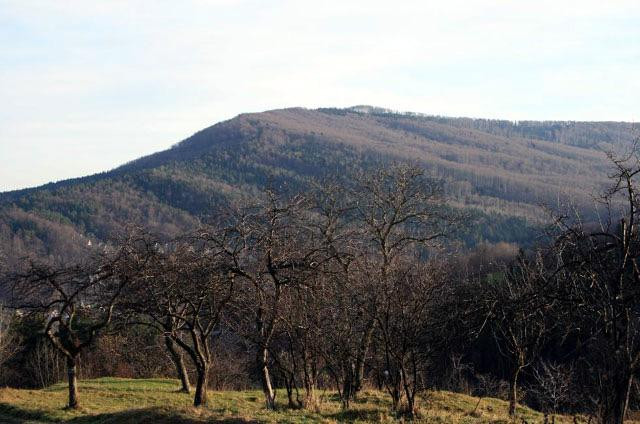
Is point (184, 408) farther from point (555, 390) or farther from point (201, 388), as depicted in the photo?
point (555, 390)

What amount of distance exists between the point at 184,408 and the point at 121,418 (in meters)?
1.87

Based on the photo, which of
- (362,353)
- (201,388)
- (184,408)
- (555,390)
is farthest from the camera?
(362,353)

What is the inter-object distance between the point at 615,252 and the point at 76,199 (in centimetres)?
18367

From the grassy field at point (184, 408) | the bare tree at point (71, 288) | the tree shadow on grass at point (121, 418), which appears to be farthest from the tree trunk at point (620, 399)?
the bare tree at point (71, 288)

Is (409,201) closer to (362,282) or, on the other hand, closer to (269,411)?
(362,282)

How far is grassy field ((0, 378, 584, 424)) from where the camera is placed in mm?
17594

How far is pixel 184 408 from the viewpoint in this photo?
18.4 meters

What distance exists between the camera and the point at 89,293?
971 inches

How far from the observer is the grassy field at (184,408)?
17594mm

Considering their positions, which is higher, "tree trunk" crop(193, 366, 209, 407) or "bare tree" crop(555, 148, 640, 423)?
"bare tree" crop(555, 148, 640, 423)

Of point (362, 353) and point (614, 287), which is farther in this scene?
point (362, 353)

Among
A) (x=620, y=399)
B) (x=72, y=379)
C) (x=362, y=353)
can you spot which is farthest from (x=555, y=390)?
(x=72, y=379)

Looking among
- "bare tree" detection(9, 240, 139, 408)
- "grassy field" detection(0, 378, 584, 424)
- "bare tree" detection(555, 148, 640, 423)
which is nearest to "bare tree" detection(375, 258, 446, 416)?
"grassy field" detection(0, 378, 584, 424)

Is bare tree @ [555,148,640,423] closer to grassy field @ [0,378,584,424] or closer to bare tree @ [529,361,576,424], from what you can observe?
bare tree @ [529,361,576,424]
